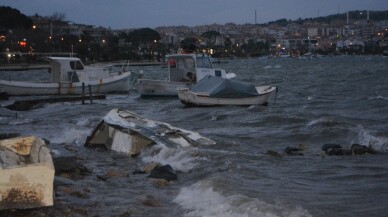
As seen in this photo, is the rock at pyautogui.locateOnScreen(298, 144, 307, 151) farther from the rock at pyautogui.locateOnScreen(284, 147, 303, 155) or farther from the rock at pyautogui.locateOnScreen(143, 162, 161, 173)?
the rock at pyautogui.locateOnScreen(143, 162, 161, 173)

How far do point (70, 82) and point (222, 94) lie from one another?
13.4 m

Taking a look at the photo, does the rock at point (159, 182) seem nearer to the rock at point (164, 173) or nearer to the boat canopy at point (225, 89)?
the rock at point (164, 173)

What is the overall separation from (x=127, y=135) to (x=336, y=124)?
838cm

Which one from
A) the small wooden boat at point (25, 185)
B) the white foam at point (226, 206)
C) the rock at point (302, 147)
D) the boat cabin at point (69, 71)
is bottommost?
the rock at point (302, 147)

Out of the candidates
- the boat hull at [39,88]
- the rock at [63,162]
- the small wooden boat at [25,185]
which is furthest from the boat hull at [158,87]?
the small wooden boat at [25,185]

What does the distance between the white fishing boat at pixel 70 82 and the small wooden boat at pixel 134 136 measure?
61.1 ft

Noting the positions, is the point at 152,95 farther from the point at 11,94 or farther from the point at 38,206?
the point at 38,206

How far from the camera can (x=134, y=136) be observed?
47.5 ft

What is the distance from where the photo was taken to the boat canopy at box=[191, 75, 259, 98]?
1069 inches

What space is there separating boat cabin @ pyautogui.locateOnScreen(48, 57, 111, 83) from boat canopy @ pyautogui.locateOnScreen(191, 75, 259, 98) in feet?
40.3

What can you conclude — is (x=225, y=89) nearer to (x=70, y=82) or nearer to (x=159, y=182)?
(x=70, y=82)

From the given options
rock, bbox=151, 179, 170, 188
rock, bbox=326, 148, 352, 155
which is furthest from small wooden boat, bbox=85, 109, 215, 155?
rock, bbox=151, 179, 170, 188

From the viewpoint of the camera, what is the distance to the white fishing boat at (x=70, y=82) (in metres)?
35.8

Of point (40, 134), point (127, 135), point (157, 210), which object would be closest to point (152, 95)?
point (40, 134)
